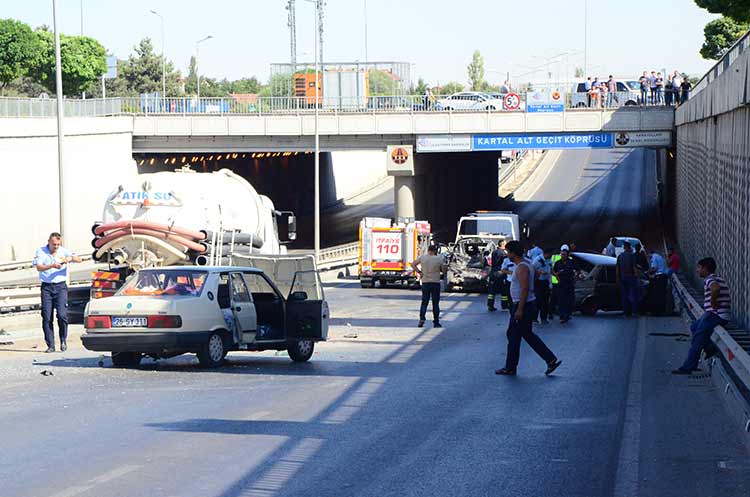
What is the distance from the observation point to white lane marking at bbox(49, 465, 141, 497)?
8734mm

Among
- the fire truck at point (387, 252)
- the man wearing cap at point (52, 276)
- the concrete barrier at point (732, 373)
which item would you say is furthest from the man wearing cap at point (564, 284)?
the fire truck at point (387, 252)

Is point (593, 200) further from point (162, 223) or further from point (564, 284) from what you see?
point (162, 223)

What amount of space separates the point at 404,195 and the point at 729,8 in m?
27.0

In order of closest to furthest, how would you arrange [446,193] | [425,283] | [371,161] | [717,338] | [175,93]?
[717,338]
[425,283]
[446,193]
[371,161]
[175,93]

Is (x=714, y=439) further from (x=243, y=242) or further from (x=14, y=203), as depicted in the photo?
(x=14, y=203)

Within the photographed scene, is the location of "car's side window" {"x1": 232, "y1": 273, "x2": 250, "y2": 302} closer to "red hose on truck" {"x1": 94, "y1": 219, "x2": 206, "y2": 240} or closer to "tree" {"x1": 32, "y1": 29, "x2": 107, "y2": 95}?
"red hose on truck" {"x1": 94, "y1": 219, "x2": 206, "y2": 240}

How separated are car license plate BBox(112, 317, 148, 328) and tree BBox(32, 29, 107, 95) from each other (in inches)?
2848

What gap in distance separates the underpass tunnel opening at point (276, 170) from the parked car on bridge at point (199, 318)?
4221 cm

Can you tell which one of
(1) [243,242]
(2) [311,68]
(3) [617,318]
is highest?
(2) [311,68]

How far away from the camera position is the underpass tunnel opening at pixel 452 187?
2512 inches

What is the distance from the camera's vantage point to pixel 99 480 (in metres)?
9.22

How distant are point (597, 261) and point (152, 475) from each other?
22.7 meters

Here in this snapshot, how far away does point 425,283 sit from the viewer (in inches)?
992

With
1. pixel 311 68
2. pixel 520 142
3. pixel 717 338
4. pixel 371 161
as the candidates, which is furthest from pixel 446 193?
pixel 717 338
